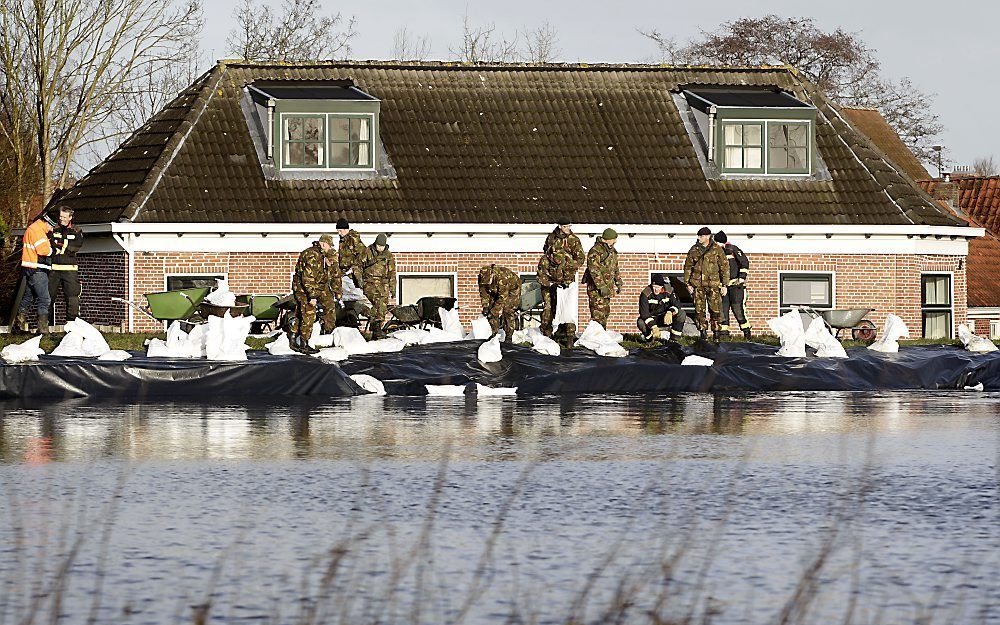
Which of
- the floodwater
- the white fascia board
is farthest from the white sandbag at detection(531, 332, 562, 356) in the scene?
the white fascia board

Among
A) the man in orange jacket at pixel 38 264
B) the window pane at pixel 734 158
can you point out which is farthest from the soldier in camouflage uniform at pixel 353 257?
the window pane at pixel 734 158

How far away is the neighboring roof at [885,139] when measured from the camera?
52.7m

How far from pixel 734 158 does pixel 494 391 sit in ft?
58.8

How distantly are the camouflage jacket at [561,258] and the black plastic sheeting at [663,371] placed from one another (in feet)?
10.3

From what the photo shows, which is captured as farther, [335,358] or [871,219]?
[871,219]

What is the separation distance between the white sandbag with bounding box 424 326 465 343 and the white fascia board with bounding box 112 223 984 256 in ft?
30.3

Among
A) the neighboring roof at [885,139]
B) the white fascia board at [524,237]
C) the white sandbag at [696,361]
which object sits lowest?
the white sandbag at [696,361]

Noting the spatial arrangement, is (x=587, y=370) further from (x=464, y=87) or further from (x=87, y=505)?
(x=464, y=87)

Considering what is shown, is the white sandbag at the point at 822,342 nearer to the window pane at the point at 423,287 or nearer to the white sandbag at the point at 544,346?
the white sandbag at the point at 544,346

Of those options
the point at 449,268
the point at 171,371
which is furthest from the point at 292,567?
the point at 449,268

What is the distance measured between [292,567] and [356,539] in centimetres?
90

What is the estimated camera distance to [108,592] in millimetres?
7867

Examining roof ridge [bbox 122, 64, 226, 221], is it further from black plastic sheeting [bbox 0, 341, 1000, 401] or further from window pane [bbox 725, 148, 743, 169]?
black plastic sheeting [bbox 0, 341, 1000, 401]

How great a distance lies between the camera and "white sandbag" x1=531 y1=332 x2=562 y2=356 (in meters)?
22.9
